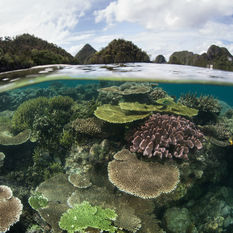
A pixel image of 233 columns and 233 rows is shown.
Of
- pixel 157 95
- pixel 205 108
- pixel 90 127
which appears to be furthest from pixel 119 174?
pixel 205 108

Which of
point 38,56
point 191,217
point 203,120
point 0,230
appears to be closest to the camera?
point 0,230

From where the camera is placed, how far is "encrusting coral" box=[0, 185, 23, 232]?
12.1ft

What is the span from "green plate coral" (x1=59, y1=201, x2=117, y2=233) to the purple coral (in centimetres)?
175

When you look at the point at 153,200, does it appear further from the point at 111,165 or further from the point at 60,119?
the point at 60,119

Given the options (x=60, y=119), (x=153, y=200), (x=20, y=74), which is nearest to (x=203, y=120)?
(x=153, y=200)

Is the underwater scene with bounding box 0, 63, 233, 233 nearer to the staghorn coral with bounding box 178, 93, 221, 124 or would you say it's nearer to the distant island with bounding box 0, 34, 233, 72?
the staghorn coral with bounding box 178, 93, 221, 124

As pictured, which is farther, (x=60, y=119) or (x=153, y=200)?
(x=60, y=119)

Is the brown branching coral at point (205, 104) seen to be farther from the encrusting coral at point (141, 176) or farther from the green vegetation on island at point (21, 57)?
the green vegetation on island at point (21, 57)

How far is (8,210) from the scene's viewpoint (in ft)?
13.2

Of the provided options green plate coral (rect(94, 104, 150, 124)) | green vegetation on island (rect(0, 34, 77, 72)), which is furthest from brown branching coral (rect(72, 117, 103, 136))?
green vegetation on island (rect(0, 34, 77, 72))

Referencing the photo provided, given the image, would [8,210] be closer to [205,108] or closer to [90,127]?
[90,127]

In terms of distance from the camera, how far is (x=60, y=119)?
787cm

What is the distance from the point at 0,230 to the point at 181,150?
14.9ft

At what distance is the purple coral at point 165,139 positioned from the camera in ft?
15.6
